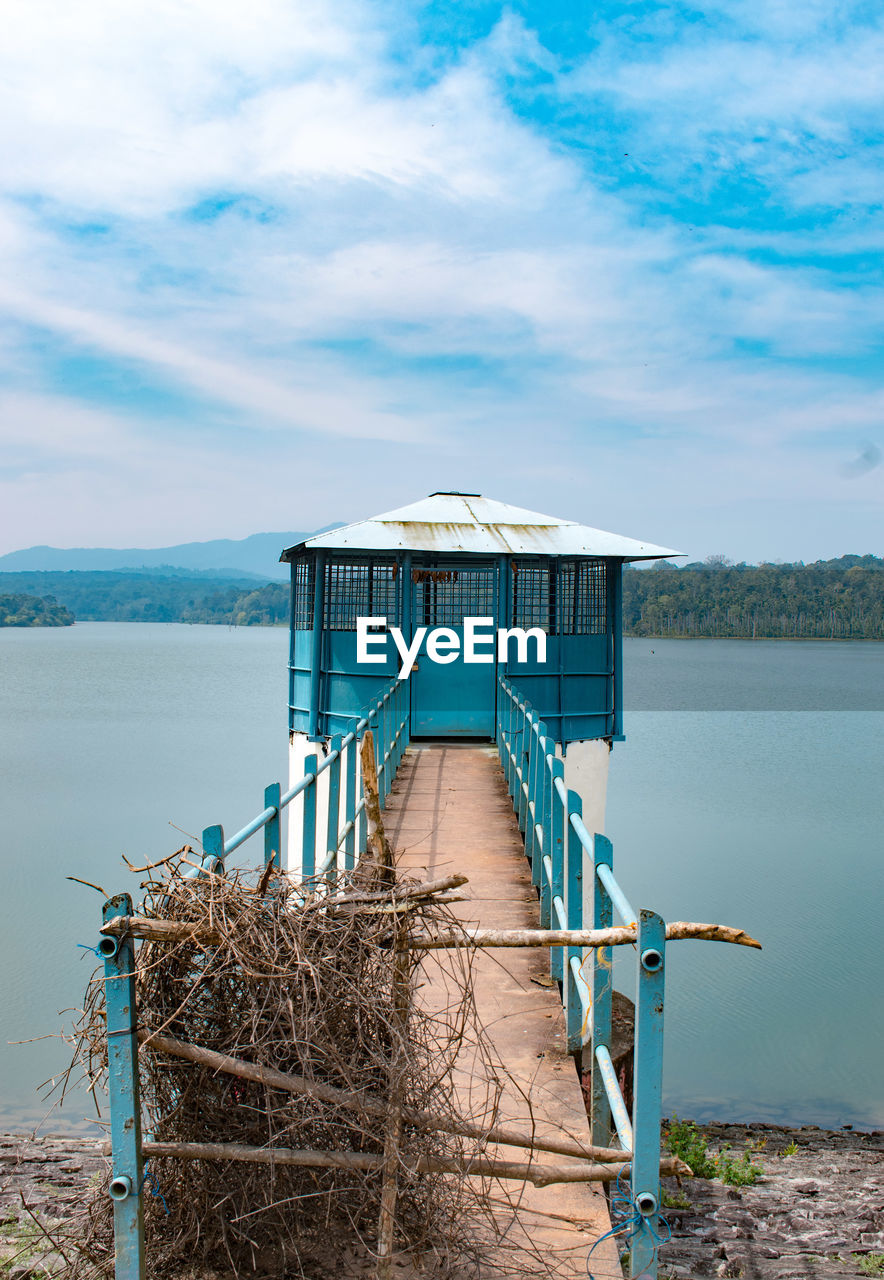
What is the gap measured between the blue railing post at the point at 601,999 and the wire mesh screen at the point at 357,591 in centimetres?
1186

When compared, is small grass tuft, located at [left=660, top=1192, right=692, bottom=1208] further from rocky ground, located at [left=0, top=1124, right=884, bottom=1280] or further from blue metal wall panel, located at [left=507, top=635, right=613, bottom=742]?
blue metal wall panel, located at [left=507, top=635, right=613, bottom=742]

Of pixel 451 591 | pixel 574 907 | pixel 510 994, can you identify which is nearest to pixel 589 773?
pixel 451 591

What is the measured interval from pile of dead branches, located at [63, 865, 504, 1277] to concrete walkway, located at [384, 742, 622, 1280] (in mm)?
302

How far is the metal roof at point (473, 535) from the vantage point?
14914 millimetres

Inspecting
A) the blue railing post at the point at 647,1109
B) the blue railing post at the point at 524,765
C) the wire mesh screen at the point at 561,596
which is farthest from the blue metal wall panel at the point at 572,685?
the blue railing post at the point at 647,1109

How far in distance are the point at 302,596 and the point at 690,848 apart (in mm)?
17425

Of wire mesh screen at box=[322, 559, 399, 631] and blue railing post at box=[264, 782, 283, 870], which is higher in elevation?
wire mesh screen at box=[322, 559, 399, 631]

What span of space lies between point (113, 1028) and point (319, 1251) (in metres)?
1.15

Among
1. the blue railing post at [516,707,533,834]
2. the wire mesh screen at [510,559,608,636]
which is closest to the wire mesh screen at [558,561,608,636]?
Result: the wire mesh screen at [510,559,608,636]

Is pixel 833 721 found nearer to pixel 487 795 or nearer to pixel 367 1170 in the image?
pixel 487 795

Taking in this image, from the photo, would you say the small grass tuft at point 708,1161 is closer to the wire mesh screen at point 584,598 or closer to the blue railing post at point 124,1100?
the wire mesh screen at point 584,598

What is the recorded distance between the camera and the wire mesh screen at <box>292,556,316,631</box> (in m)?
16.8

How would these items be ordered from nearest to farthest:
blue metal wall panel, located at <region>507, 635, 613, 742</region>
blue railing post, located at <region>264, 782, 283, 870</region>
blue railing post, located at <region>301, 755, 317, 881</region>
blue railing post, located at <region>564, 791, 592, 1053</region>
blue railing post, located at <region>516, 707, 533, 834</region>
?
1. blue railing post, located at <region>264, 782, 283, 870</region>
2. blue railing post, located at <region>564, 791, 592, 1053</region>
3. blue railing post, located at <region>301, 755, 317, 881</region>
4. blue railing post, located at <region>516, 707, 533, 834</region>
5. blue metal wall panel, located at <region>507, 635, 613, 742</region>

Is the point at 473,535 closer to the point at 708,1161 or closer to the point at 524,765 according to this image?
the point at 524,765
